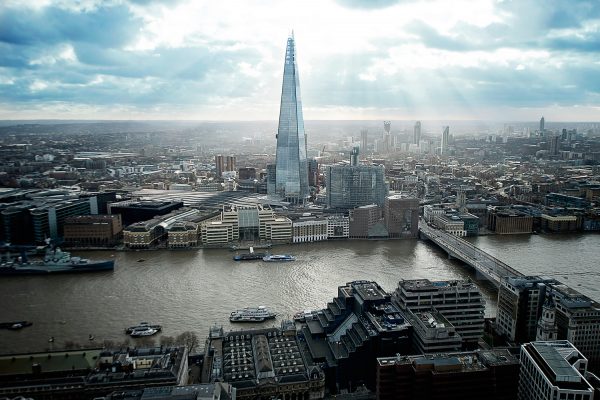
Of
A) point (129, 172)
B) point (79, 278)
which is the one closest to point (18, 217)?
point (79, 278)

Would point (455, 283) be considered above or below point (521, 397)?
above

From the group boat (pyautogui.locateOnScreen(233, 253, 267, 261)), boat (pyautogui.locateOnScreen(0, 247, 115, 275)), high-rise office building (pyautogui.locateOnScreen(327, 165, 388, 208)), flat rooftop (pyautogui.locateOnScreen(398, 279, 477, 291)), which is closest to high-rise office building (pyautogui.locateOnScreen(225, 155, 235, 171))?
high-rise office building (pyautogui.locateOnScreen(327, 165, 388, 208))

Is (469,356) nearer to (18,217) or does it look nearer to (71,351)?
(71,351)

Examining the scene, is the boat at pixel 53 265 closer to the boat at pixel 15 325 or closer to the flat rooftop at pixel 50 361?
the boat at pixel 15 325

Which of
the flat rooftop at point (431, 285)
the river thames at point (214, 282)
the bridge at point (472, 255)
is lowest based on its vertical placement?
the river thames at point (214, 282)

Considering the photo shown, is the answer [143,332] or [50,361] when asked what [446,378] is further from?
[50,361]

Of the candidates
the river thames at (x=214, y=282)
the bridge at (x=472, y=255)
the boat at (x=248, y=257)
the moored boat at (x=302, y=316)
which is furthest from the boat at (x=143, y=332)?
the bridge at (x=472, y=255)

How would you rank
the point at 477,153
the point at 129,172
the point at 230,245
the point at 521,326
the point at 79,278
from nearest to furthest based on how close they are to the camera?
the point at 521,326 < the point at 79,278 < the point at 230,245 < the point at 129,172 < the point at 477,153
